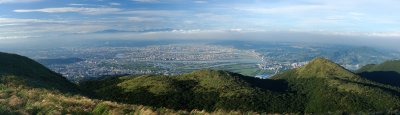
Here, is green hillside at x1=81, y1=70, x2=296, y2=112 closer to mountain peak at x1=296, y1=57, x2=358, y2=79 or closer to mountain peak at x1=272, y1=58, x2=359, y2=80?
mountain peak at x1=272, y1=58, x2=359, y2=80

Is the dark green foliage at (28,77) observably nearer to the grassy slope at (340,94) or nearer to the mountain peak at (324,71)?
the grassy slope at (340,94)

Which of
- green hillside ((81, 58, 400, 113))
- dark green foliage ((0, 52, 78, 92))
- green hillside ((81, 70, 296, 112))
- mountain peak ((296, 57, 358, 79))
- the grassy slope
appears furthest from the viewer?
mountain peak ((296, 57, 358, 79))

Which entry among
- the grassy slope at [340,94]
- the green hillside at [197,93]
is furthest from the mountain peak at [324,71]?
the green hillside at [197,93]

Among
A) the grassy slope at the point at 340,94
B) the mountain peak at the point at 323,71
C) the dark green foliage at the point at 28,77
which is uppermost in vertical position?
the dark green foliage at the point at 28,77


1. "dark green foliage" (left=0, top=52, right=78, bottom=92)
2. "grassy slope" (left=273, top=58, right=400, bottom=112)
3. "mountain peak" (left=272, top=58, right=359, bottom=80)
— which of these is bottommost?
"grassy slope" (left=273, top=58, right=400, bottom=112)

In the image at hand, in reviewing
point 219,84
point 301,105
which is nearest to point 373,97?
point 301,105

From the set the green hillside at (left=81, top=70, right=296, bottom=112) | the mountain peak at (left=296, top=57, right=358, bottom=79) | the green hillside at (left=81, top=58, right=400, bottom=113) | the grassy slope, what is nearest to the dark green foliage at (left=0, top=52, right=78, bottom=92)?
the green hillside at (left=81, top=58, right=400, bottom=113)

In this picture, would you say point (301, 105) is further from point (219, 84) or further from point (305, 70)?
point (305, 70)

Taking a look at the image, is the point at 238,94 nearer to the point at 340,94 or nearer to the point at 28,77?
the point at 340,94

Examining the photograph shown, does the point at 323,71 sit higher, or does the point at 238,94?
the point at 238,94

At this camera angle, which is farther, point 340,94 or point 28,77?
point 340,94

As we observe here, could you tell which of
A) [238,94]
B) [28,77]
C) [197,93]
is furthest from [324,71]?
[28,77]
